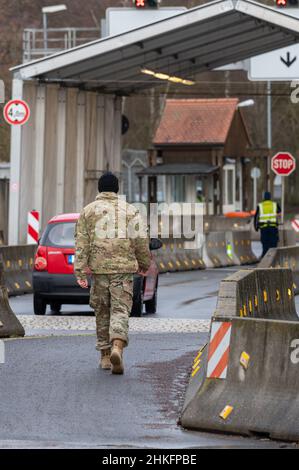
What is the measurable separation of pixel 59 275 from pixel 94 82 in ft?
59.0

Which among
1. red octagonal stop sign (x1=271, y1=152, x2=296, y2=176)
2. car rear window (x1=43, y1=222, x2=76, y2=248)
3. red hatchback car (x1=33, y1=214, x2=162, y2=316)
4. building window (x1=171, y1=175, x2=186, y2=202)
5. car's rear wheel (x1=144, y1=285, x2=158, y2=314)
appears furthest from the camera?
building window (x1=171, y1=175, x2=186, y2=202)

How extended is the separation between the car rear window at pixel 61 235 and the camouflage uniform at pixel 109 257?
7585 mm

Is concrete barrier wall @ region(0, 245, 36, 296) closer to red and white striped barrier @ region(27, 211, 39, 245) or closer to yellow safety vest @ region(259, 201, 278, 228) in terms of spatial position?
red and white striped barrier @ region(27, 211, 39, 245)

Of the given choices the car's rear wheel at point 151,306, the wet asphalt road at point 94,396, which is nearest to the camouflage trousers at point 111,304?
the wet asphalt road at point 94,396

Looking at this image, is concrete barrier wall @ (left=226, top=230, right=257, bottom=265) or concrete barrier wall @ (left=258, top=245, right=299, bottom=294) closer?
concrete barrier wall @ (left=258, top=245, right=299, bottom=294)

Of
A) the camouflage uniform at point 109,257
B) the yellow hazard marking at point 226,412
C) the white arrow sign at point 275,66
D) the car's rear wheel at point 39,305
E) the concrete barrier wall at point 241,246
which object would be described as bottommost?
the concrete barrier wall at point 241,246

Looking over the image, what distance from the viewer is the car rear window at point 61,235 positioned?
20812 millimetres

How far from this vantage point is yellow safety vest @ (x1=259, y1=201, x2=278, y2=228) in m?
34.3

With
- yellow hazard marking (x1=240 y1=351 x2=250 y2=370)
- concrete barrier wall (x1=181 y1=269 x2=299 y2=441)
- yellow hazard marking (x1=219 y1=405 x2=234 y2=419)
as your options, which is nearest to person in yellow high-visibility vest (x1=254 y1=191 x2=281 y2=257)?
concrete barrier wall (x1=181 y1=269 x2=299 y2=441)

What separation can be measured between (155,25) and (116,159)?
646cm

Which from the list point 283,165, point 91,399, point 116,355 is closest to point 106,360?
point 116,355

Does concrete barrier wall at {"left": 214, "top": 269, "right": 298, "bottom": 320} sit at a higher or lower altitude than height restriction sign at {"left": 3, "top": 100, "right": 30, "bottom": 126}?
lower

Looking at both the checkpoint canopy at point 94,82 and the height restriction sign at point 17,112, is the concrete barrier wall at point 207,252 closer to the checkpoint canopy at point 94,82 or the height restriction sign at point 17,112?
the checkpoint canopy at point 94,82

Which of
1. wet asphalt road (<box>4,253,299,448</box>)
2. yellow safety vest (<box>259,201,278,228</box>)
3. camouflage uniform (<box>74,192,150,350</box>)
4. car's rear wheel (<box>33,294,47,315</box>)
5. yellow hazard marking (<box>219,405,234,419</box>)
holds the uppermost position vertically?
camouflage uniform (<box>74,192,150,350</box>)
